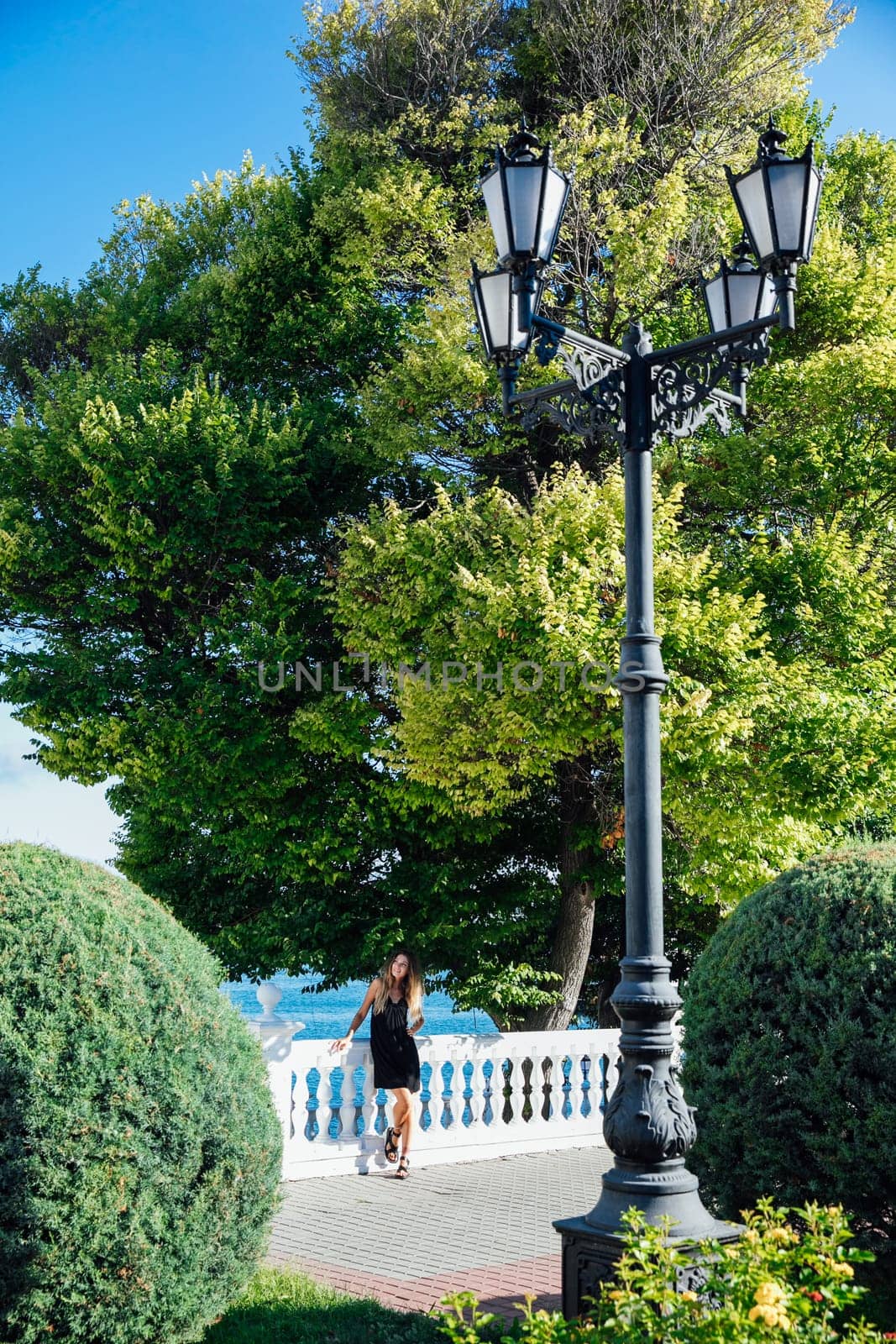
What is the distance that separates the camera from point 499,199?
6051 mm

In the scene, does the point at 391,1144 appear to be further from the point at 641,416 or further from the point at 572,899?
the point at 641,416

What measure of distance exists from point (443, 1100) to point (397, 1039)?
80.8 inches

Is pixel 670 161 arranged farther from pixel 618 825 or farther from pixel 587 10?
pixel 618 825

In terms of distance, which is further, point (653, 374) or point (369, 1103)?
point (369, 1103)

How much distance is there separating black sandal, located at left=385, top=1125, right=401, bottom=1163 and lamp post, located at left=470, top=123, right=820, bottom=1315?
5614 millimetres

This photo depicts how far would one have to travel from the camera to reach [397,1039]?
10.5 metres

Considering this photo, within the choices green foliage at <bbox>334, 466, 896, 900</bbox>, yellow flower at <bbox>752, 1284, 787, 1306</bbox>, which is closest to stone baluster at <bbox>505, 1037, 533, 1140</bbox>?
green foliage at <bbox>334, 466, 896, 900</bbox>

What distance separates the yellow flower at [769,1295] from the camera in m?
3.22

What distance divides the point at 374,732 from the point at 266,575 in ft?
11.2

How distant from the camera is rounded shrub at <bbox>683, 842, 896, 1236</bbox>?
5.41 meters

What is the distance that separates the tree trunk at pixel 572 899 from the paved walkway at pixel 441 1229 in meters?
4.94

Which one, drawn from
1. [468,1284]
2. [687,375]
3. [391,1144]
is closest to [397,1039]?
[391,1144]

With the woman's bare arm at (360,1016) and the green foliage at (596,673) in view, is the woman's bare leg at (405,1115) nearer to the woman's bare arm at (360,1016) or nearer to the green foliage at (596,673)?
the woman's bare arm at (360,1016)

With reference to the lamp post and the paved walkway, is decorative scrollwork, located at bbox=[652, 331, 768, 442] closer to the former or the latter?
the lamp post
